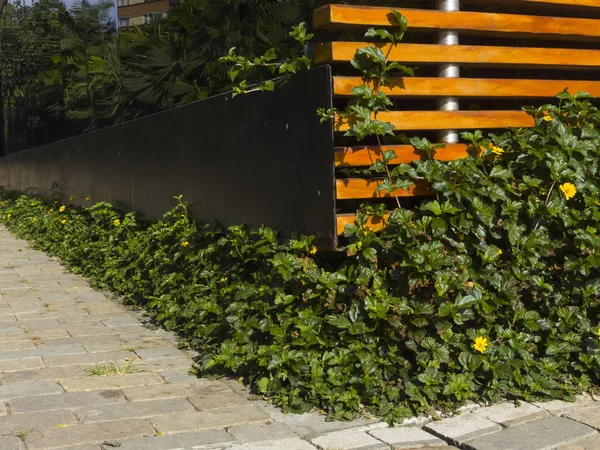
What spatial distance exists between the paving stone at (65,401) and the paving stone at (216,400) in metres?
0.36

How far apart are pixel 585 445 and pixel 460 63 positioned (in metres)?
2.30

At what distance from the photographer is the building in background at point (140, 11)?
24.3 ft

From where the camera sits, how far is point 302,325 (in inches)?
170

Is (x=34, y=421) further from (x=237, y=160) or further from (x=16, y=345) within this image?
(x=237, y=160)

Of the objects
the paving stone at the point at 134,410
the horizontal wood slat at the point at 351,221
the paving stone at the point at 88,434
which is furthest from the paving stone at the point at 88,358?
the horizontal wood slat at the point at 351,221

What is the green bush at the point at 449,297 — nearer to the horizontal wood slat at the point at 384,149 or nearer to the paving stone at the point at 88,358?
the horizontal wood slat at the point at 384,149

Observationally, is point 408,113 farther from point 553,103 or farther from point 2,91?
point 2,91

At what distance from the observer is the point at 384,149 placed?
459 cm

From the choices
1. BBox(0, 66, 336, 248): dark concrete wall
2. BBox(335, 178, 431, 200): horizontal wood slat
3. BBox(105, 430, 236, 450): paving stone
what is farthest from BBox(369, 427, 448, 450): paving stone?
BBox(335, 178, 431, 200): horizontal wood slat

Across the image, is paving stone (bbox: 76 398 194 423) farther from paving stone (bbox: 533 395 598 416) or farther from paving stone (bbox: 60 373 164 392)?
paving stone (bbox: 533 395 598 416)

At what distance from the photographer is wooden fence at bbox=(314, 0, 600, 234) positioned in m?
4.52

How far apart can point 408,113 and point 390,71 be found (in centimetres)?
25

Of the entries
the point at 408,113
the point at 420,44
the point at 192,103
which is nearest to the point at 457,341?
the point at 408,113

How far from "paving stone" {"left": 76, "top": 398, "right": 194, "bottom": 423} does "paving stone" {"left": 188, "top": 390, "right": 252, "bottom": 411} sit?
0.17 feet
